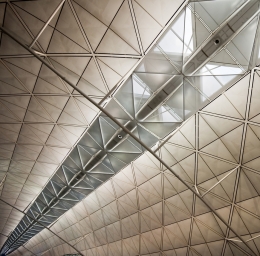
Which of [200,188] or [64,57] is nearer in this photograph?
[64,57]

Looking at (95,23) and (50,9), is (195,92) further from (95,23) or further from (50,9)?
(50,9)

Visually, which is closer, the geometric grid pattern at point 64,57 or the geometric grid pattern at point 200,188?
the geometric grid pattern at point 64,57

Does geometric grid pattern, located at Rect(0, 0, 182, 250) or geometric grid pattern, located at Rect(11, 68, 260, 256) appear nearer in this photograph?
geometric grid pattern, located at Rect(0, 0, 182, 250)

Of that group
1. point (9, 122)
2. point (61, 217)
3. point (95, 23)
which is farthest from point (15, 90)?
point (61, 217)

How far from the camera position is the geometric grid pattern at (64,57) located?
14.3 metres

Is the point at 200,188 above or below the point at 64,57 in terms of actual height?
below

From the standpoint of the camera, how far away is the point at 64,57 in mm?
16656

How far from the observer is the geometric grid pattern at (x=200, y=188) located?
62.8ft

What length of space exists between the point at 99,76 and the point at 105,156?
12446 millimetres

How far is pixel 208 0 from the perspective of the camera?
46.1 ft

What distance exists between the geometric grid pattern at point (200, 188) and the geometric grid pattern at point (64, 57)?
9.62 m

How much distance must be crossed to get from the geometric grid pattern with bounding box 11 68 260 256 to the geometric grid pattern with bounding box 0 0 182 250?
9.62 metres

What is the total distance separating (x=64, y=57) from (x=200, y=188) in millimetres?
20791

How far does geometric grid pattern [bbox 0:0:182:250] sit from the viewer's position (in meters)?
14.3
